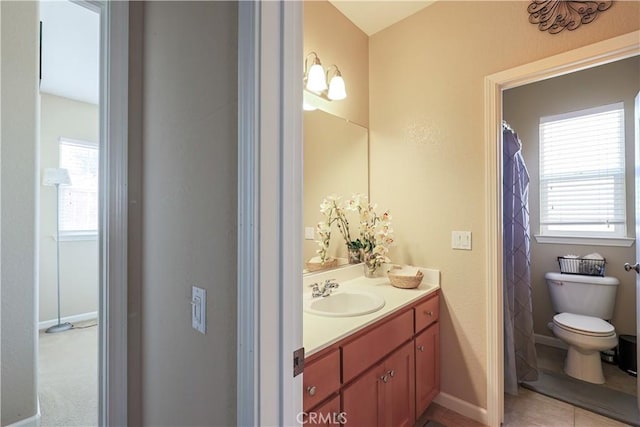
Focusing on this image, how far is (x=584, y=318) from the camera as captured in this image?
2.40 metres

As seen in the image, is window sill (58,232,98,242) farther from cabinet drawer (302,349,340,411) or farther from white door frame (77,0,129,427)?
cabinet drawer (302,349,340,411)

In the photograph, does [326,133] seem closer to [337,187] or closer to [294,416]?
[337,187]

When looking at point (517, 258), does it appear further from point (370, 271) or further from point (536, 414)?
point (370, 271)

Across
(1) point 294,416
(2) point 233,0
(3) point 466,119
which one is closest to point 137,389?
(1) point 294,416

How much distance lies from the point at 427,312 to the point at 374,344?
2.07 feet

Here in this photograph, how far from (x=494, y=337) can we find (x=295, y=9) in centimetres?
194

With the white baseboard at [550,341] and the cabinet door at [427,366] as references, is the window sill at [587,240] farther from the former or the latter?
the cabinet door at [427,366]

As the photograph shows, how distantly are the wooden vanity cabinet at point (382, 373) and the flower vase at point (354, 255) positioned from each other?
554 mm

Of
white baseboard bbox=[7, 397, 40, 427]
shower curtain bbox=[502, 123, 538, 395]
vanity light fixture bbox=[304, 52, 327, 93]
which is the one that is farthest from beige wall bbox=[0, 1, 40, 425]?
shower curtain bbox=[502, 123, 538, 395]

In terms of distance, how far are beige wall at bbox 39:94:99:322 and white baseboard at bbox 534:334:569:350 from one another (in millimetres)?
4998

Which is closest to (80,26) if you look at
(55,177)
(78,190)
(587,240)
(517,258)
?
(55,177)

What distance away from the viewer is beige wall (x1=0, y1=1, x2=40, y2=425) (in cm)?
165

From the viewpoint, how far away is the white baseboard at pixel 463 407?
1.81m

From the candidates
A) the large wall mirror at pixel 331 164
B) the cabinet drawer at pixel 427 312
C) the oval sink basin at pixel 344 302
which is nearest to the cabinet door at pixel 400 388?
the cabinet drawer at pixel 427 312
